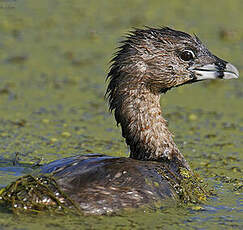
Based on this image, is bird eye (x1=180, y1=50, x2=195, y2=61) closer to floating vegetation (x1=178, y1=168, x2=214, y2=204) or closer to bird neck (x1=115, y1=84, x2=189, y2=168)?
bird neck (x1=115, y1=84, x2=189, y2=168)

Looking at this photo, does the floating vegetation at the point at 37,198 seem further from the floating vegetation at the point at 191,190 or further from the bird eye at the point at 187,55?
the bird eye at the point at 187,55

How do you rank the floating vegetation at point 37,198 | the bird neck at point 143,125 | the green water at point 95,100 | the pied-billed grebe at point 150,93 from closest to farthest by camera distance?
1. the floating vegetation at point 37,198
2. the green water at point 95,100
3. the pied-billed grebe at point 150,93
4. the bird neck at point 143,125

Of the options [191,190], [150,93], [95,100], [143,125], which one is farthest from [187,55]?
[95,100]

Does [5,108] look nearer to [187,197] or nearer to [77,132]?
[77,132]

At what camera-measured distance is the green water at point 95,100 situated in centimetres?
728

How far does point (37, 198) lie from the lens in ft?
22.4

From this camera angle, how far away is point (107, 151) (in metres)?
9.95

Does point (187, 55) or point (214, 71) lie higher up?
point (187, 55)

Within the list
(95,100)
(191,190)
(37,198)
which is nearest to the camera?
(37,198)

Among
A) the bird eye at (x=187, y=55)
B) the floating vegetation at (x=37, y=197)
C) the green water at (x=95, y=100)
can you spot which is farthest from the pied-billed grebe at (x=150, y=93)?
the green water at (x=95, y=100)

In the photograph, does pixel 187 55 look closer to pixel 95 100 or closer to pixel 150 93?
pixel 150 93

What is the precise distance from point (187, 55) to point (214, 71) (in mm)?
376

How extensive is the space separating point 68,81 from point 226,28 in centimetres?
444

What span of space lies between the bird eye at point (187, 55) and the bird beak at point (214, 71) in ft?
0.41
